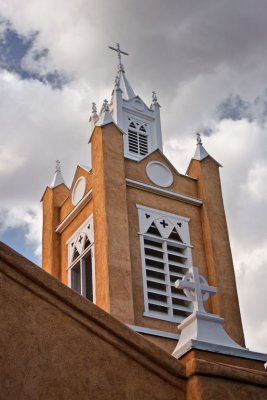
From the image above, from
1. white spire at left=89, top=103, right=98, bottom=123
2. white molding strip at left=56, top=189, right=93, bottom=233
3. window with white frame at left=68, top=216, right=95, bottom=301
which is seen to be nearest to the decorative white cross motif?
window with white frame at left=68, top=216, right=95, bottom=301

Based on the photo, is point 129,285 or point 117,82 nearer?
point 129,285

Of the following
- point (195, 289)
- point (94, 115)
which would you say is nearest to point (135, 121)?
point (94, 115)

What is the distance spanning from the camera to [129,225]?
57.2ft

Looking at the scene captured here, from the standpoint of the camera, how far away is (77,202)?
63.0ft

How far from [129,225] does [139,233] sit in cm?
31

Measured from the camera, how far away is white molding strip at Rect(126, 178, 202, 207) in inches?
725

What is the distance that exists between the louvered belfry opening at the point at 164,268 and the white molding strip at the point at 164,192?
818mm

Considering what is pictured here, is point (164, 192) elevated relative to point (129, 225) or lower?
elevated

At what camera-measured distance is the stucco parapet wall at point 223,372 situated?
6359 millimetres

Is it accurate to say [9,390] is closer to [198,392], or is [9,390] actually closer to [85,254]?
[198,392]

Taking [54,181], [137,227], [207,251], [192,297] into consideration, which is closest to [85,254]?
[137,227]

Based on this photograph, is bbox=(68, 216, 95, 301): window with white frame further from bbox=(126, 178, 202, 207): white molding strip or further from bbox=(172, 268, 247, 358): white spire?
bbox=(172, 268, 247, 358): white spire

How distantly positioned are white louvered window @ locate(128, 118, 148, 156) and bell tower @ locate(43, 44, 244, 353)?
4 centimetres

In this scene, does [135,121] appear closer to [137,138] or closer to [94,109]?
[137,138]
